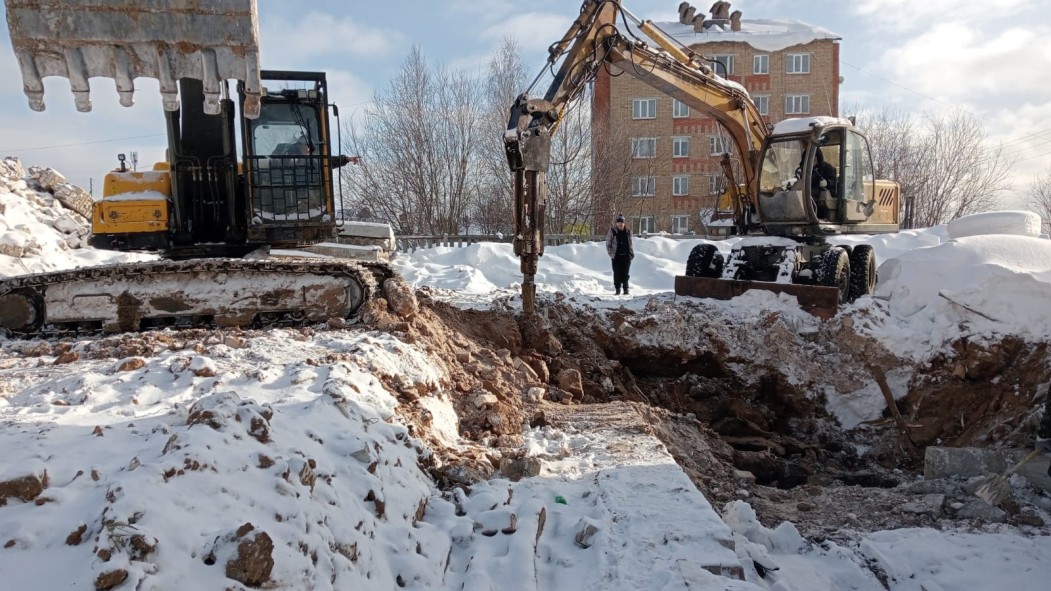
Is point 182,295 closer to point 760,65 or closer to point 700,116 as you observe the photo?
point 700,116

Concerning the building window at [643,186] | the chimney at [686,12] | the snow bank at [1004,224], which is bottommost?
the snow bank at [1004,224]

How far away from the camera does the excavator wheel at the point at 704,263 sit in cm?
1121

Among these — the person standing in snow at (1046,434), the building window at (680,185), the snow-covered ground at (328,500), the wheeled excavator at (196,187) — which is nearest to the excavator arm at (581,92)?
the wheeled excavator at (196,187)

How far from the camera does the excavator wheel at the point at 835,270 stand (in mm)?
9555

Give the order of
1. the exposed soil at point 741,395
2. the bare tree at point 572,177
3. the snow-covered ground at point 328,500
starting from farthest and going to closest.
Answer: the bare tree at point 572,177, the exposed soil at point 741,395, the snow-covered ground at point 328,500

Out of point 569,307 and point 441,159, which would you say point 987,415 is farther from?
point 441,159

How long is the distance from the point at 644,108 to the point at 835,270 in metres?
26.9

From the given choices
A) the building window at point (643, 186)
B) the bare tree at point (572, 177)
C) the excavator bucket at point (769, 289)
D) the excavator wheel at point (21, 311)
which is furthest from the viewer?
the building window at point (643, 186)

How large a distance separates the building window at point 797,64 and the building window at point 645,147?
28.0ft

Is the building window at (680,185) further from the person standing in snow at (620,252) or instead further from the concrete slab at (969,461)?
the concrete slab at (969,461)

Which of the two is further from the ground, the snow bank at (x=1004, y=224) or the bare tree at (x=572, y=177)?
the bare tree at (x=572, y=177)

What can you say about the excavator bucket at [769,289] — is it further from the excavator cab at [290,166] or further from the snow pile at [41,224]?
the snow pile at [41,224]

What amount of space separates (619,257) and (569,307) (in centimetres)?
338

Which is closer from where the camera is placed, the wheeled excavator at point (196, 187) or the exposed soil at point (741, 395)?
the wheeled excavator at point (196, 187)
